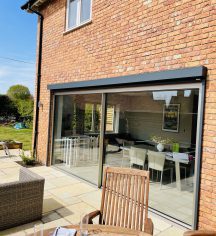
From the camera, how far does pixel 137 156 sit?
5461mm

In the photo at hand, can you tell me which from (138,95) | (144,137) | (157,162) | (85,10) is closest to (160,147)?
(157,162)

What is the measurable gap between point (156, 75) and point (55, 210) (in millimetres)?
3167

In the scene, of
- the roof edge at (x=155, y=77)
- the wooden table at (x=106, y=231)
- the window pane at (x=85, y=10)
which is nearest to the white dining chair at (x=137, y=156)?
the roof edge at (x=155, y=77)

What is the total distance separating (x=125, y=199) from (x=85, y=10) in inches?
→ 217

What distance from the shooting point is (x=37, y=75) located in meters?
8.36

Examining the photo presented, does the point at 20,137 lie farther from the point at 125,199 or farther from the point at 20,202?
the point at 125,199

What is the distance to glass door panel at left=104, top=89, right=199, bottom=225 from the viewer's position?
405 cm

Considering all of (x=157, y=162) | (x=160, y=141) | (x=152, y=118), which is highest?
(x=152, y=118)

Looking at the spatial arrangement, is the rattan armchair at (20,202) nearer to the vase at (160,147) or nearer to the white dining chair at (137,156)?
the white dining chair at (137,156)

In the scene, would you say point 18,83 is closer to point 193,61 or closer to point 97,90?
point 97,90

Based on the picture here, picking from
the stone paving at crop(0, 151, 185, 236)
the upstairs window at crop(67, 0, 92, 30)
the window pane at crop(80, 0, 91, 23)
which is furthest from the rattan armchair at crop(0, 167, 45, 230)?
the window pane at crop(80, 0, 91, 23)

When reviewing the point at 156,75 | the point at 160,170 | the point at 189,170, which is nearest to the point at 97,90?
the point at 156,75

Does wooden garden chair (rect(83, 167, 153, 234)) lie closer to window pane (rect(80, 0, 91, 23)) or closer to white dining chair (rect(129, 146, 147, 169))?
white dining chair (rect(129, 146, 147, 169))

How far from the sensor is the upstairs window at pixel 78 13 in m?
6.39
